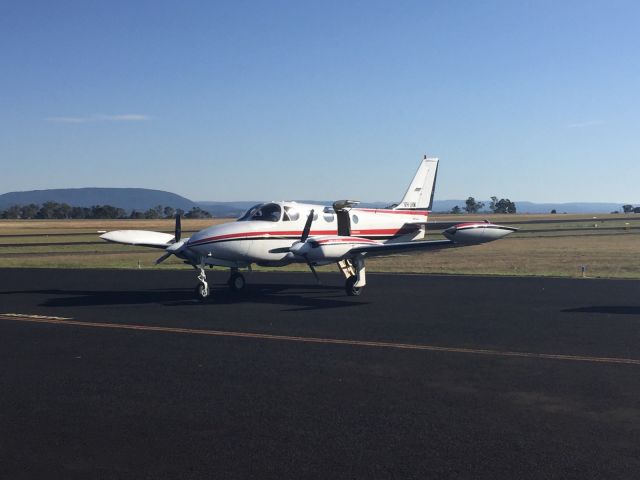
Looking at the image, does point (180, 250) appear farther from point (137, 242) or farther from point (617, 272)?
point (617, 272)

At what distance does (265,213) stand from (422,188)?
10.2m

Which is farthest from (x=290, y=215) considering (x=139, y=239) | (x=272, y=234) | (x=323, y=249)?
(x=139, y=239)

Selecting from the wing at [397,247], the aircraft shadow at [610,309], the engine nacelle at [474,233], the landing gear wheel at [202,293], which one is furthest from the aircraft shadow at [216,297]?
the aircraft shadow at [610,309]

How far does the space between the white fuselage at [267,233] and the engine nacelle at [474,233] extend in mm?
3763

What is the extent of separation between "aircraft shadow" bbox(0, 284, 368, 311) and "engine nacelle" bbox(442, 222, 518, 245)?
4152 millimetres

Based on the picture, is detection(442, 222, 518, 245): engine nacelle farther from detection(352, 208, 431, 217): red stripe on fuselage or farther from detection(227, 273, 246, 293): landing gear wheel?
detection(227, 273, 246, 293): landing gear wheel

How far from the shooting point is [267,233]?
26.7 metres

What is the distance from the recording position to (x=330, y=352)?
642 inches

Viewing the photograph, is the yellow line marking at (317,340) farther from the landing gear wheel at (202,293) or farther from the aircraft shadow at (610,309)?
the aircraft shadow at (610,309)

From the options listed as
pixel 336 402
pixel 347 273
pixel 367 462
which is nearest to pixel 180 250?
pixel 347 273

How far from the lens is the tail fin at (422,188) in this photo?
34219mm

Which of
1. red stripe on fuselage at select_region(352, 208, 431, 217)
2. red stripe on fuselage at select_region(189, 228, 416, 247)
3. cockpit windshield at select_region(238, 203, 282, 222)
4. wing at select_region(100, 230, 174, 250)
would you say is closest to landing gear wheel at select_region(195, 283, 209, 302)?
red stripe on fuselage at select_region(189, 228, 416, 247)

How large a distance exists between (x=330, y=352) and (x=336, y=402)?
14.3 feet

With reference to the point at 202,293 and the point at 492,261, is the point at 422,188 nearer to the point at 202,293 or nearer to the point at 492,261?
the point at 202,293
